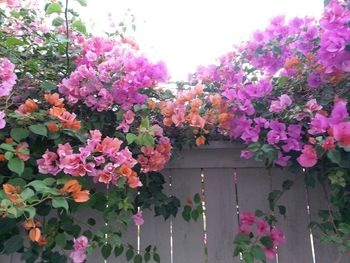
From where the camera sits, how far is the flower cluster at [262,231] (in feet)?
4.41

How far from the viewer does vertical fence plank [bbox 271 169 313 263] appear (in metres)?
1.43

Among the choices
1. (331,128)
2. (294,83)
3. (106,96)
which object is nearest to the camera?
(331,128)

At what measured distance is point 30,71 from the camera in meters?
1.33

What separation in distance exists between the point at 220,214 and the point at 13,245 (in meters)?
0.81

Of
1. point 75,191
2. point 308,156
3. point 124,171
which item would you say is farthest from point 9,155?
point 308,156

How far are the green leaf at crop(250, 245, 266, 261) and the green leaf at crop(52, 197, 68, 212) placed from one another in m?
0.73

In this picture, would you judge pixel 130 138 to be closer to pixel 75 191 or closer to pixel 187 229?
pixel 75 191

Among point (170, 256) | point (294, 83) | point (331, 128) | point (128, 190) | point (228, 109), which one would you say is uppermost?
point (294, 83)

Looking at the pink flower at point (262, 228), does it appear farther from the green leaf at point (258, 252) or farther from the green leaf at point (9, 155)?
the green leaf at point (9, 155)

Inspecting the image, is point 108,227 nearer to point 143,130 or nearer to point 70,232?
point 70,232

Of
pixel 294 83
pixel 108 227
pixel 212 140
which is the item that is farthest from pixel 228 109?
pixel 108 227

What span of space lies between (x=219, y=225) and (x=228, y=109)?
508mm

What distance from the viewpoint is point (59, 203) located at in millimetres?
965

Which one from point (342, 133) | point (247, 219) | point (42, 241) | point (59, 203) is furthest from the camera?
point (247, 219)
